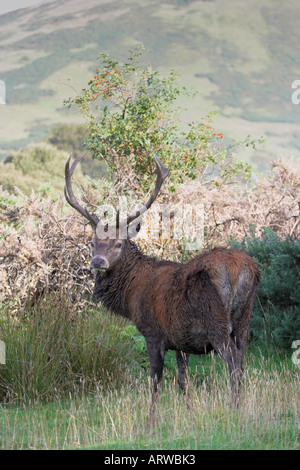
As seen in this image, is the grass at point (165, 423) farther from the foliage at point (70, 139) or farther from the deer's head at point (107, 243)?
the foliage at point (70, 139)

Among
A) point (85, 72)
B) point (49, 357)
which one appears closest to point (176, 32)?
point (85, 72)

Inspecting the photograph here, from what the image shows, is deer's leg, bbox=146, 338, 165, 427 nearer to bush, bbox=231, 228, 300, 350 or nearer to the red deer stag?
the red deer stag

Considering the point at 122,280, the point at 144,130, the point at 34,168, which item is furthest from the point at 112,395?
the point at 34,168

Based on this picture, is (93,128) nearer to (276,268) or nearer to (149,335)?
(276,268)

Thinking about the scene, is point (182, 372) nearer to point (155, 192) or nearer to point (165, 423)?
point (165, 423)

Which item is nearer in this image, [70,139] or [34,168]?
[34,168]

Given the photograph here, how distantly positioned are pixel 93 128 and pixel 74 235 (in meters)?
3.90

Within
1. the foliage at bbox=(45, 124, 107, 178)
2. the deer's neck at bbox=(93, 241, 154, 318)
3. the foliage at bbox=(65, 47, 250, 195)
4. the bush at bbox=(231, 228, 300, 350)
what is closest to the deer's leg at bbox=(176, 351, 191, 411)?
the deer's neck at bbox=(93, 241, 154, 318)

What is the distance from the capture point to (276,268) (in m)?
10.6

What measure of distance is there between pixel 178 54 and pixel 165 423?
384 feet

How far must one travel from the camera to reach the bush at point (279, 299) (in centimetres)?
991

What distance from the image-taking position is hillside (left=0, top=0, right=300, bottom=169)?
316ft

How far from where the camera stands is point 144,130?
612 inches

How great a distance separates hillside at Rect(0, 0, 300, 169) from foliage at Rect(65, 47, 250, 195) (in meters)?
67.2
